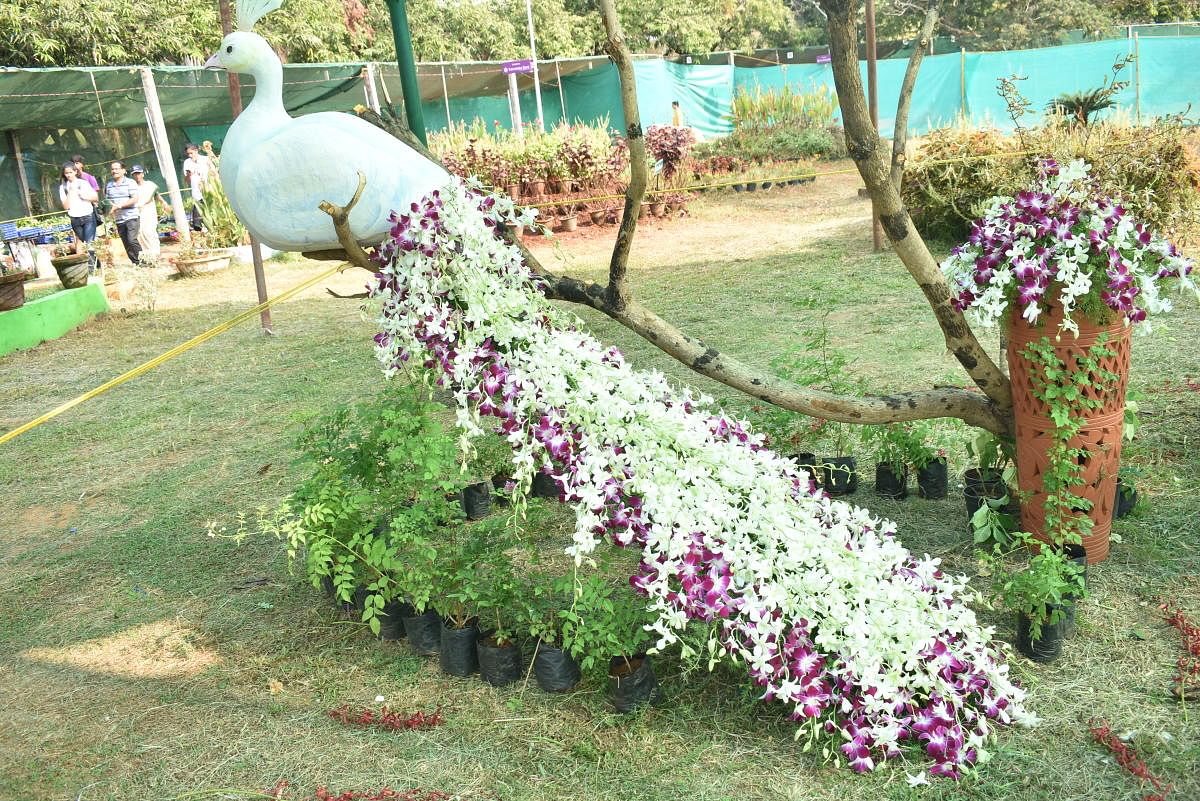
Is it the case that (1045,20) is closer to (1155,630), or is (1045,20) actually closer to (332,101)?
(332,101)

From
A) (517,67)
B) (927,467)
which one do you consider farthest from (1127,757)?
(517,67)

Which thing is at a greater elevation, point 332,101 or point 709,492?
point 332,101

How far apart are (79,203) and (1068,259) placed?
12.2 meters

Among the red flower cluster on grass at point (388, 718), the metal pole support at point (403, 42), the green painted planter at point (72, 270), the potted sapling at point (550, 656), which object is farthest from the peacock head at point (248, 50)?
the green painted planter at point (72, 270)

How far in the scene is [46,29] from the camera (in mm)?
18797

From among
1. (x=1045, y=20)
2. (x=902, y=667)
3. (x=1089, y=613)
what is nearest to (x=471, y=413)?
(x=902, y=667)

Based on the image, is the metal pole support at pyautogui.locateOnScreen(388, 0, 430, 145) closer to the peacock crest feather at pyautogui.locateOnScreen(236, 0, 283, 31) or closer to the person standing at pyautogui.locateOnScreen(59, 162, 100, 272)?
the peacock crest feather at pyautogui.locateOnScreen(236, 0, 283, 31)

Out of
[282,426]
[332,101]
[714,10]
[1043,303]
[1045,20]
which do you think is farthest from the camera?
[714,10]

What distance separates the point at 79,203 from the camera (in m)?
12.0

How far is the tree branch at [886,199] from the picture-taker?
2643 mm

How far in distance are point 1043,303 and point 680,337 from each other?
1.15 metres

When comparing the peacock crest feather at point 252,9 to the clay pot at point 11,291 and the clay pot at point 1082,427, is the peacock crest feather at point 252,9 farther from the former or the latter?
the clay pot at point 11,291

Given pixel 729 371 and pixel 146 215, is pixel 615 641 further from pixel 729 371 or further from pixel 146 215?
pixel 146 215

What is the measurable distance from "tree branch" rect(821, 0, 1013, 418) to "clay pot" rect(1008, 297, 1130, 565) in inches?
3.7
